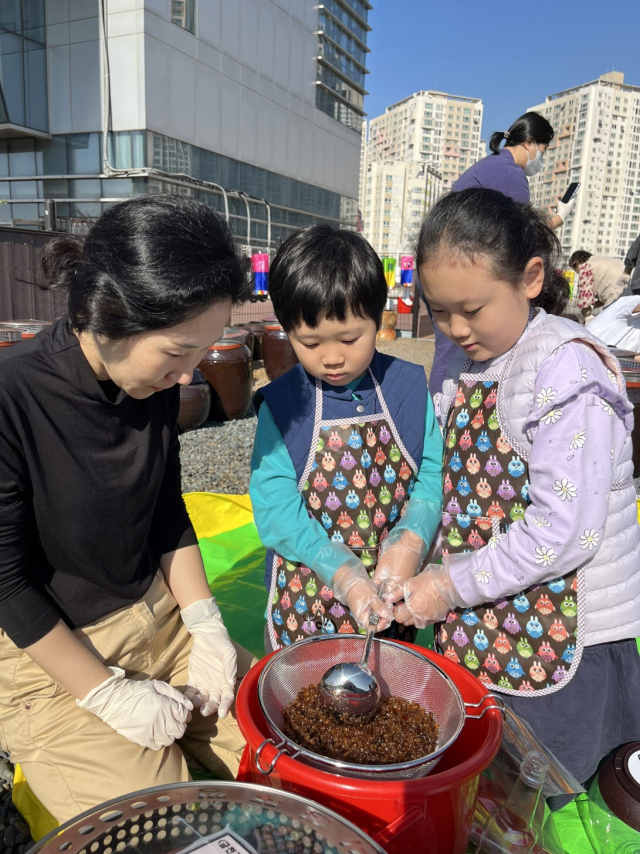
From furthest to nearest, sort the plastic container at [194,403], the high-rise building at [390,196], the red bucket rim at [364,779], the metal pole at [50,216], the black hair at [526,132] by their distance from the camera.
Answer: the high-rise building at [390,196], the metal pole at [50,216], the plastic container at [194,403], the black hair at [526,132], the red bucket rim at [364,779]

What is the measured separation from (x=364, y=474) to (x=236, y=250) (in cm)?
67

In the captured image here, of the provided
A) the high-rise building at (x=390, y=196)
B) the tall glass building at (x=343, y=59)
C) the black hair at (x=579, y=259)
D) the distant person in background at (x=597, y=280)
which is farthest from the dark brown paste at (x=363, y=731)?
the high-rise building at (x=390, y=196)

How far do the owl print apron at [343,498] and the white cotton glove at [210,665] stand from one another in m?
0.20

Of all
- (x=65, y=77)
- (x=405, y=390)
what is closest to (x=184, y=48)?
(x=65, y=77)

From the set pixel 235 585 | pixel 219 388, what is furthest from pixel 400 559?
pixel 219 388

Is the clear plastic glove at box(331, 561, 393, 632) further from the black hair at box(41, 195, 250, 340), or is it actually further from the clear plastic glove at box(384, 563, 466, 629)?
the black hair at box(41, 195, 250, 340)

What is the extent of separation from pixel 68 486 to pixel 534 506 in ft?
3.55

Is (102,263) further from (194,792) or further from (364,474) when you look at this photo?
(194,792)

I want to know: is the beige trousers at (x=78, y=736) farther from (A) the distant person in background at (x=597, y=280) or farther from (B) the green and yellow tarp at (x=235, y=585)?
(A) the distant person in background at (x=597, y=280)

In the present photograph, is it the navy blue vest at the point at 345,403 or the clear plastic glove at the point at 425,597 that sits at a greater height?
the navy blue vest at the point at 345,403

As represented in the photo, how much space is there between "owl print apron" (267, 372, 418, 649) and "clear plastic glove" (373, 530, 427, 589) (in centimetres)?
8

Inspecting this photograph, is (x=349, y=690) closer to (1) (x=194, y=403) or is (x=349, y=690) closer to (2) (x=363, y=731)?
(2) (x=363, y=731)

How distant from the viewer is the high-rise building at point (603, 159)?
205 ft

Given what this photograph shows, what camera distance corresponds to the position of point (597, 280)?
7.95 metres
